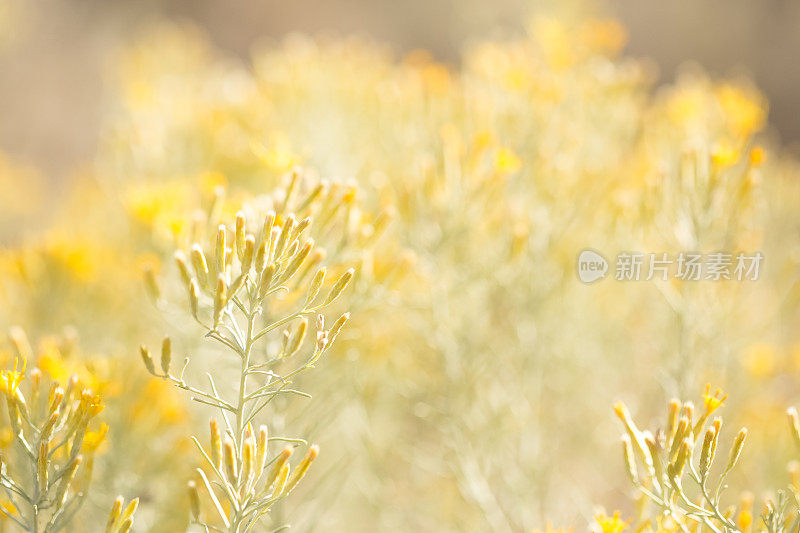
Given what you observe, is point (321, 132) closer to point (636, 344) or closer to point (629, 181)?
point (629, 181)

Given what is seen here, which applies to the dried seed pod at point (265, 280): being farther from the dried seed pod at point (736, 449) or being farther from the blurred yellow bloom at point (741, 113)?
the blurred yellow bloom at point (741, 113)

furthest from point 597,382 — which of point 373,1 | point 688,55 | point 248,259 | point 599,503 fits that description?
point 373,1

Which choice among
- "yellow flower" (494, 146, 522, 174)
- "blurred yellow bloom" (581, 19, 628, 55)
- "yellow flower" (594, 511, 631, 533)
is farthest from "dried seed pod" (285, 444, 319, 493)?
"blurred yellow bloom" (581, 19, 628, 55)

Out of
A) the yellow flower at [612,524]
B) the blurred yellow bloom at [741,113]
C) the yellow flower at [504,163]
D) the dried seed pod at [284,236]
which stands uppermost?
the blurred yellow bloom at [741,113]

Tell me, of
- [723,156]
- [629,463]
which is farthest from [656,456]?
[723,156]

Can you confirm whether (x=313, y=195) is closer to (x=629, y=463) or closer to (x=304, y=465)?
(x=304, y=465)

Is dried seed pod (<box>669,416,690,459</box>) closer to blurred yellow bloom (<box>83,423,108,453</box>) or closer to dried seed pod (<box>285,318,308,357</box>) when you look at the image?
dried seed pod (<box>285,318,308,357</box>)

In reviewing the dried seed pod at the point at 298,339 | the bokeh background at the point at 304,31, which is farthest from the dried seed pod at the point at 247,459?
the bokeh background at the point at 304,31

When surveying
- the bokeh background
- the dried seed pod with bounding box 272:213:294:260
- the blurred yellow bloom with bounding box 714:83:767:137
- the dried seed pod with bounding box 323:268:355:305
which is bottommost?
the dried seed pod with bounding box 323:268:355:305

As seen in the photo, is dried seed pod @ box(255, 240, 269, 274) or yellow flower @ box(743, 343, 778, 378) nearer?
dried seed pod @ box(255, 240, 269, 274)

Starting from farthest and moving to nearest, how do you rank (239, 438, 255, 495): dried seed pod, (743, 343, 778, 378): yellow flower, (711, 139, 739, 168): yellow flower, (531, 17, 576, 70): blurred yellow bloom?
(531, 17, 576, 70): blurred yellow bloom
(743, 343, 778, 378): yellow flower
(711, 139, 739, 168): yellow flower
(239, 438, 255, 495): dried seed pod

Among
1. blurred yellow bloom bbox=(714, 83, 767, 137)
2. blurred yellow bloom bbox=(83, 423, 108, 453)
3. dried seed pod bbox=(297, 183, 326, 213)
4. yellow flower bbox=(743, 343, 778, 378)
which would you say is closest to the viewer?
blurred yellow bloom bbox=(83, 423, 108, 453)
